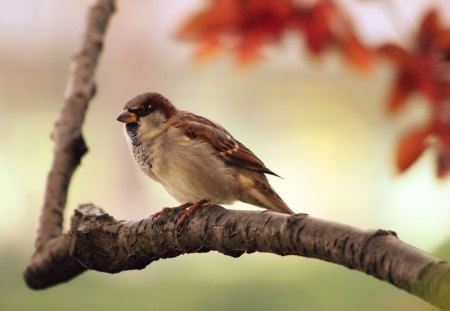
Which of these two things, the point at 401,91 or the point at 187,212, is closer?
the point at 187,212

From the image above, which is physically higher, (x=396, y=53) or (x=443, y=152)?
(x=396, y=53)

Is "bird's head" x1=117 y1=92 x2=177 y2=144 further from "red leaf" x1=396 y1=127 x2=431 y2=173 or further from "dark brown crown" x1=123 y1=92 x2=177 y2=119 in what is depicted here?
"red leaf" x1=396 y1=127 x2=431 y2=173

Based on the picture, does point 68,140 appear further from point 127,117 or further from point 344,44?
point 344,44

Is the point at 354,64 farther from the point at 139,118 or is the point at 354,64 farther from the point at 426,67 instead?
the point at 139,118

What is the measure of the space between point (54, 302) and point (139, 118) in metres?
1.22

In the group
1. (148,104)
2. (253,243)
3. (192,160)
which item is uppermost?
(148,104)

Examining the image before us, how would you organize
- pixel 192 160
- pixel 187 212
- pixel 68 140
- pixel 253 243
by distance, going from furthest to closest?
pixel 192 160 → pixel 68 140 → pixel 187 212 → pixel 253 243

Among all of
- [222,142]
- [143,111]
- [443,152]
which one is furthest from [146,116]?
[443,152]

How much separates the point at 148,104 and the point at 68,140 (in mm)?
170

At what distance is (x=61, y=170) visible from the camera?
1092 millimetres

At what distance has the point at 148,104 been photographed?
48.1 inches

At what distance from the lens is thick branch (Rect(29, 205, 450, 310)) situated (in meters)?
0.60

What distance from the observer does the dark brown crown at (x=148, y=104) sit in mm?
1188

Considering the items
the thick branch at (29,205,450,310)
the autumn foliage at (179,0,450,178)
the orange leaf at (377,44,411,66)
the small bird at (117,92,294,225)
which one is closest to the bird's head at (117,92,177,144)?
the small bird at (117,92,294,225)
